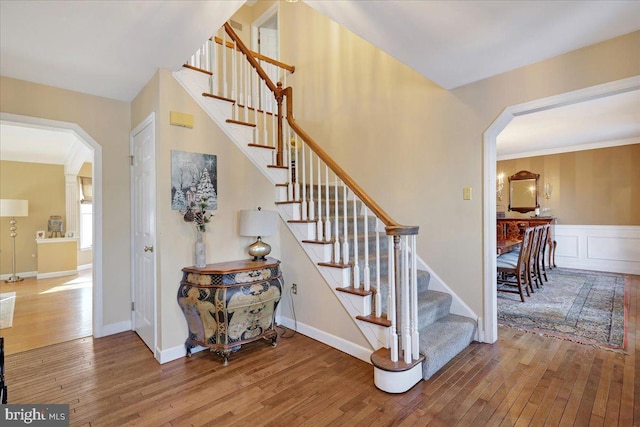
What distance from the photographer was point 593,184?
245 inches

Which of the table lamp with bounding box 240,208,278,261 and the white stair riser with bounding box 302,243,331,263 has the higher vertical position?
the table lamp with bounding box 240,208,278,261

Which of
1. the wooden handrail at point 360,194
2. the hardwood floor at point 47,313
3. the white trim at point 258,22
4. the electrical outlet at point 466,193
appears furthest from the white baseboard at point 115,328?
the white trim at point 258,22

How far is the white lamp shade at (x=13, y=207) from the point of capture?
571cm

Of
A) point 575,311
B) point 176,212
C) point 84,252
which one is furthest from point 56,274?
point 575,311

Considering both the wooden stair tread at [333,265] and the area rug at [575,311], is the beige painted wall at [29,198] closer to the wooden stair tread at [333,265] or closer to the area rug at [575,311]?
the wooden stair tread at [333,265]

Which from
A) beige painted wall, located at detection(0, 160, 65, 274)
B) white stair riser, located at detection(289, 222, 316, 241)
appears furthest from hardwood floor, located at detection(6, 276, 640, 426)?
beige painted wall, located at detection(0, 160, 65, 274)

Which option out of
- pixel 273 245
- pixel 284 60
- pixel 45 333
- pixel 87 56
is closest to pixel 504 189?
pixel 284 60

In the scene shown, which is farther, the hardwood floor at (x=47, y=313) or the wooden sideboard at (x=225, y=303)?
the hardwood floor at (x=47, y=313)

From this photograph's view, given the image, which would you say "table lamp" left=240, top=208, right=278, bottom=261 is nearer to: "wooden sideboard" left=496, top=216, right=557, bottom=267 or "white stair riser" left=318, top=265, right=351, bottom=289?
"white stair riser" left=318, top=265, right=351, bottom=289

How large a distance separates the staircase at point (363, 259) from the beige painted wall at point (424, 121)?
1.30ft

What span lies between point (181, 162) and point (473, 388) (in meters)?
2.98

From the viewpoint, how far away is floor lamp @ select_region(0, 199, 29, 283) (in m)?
5.73

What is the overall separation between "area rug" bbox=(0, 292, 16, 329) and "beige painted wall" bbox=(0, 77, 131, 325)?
1378mm

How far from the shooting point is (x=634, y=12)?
6.34 feet
